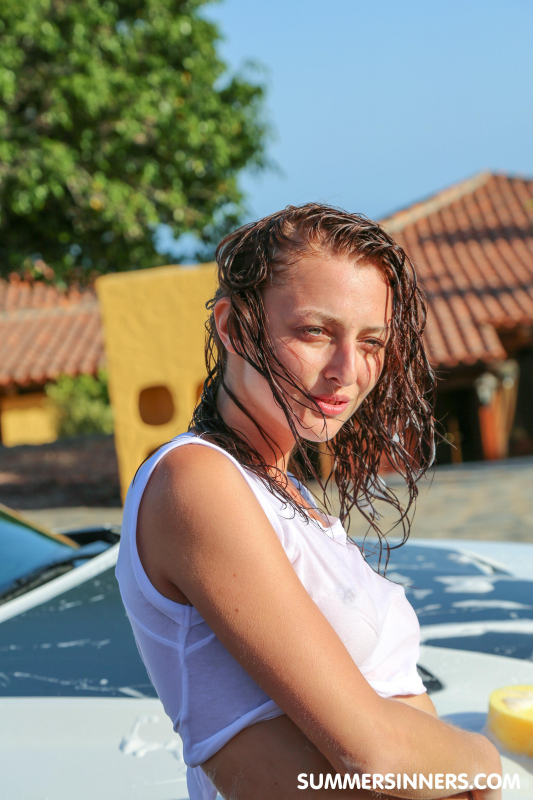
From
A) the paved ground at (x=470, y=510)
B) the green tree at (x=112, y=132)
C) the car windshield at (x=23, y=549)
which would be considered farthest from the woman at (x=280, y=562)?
the green tree at (x=112, y=132)

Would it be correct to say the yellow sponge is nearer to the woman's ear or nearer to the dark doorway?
the woman's ear

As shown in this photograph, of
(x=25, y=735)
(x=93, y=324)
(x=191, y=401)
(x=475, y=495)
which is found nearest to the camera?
(x=25, y=735)

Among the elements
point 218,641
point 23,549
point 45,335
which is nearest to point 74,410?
point 45,335

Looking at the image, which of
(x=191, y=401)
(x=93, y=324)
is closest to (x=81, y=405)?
(x=93, y=324)

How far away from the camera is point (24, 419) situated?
54.8 ft

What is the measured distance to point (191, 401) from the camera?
904 cm

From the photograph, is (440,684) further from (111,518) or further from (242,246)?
(111,518)

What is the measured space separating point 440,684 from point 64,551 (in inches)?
52.5

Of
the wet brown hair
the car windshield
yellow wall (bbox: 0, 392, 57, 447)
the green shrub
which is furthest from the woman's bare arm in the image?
yellow wall (bbox: 0, 392, 57, 447)

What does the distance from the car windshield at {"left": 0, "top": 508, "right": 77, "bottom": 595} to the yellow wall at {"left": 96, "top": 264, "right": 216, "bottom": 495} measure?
6.25m

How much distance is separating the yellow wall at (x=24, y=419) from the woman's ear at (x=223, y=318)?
627 inches

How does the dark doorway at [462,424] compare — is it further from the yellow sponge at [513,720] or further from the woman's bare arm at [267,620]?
the woman's bare arm at [267,620]

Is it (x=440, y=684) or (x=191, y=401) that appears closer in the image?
(x=440, y=684)

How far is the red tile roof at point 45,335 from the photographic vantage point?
14.3 meters
